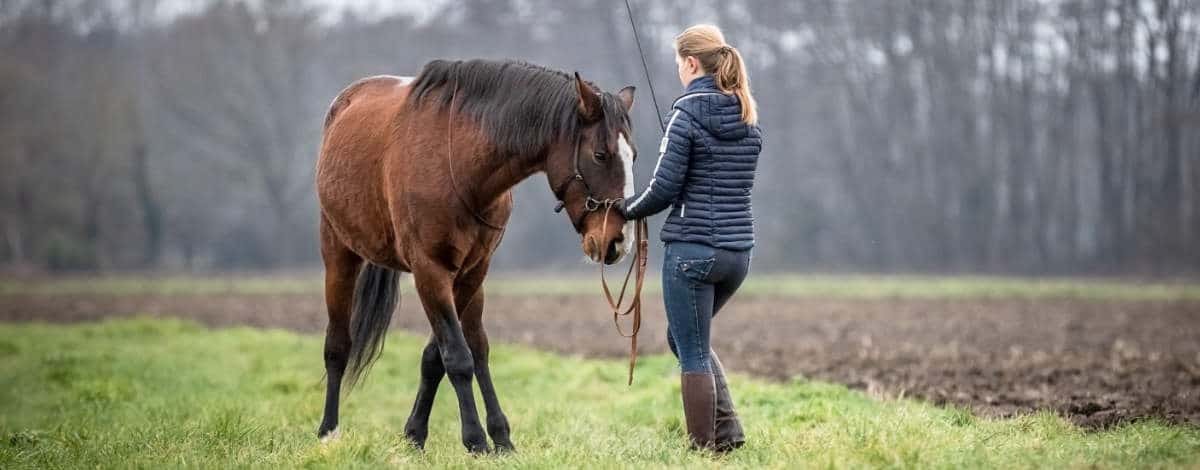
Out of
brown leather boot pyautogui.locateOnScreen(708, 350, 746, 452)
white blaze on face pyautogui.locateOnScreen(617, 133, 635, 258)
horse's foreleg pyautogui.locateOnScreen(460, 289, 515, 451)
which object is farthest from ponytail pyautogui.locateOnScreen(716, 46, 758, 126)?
horse's foreleg pyautogui.locateOnScreen(460, 289, 515, 451)

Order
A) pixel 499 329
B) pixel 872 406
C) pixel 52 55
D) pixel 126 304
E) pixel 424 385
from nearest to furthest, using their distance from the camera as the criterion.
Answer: pixel 424 385, pixel 872 406, pixel 499 329, pixel 126 304, pixel 52 55

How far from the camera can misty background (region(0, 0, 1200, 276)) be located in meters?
35.8

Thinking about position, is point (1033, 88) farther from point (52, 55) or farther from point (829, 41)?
point (52, 55)

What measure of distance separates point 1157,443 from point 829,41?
1372 inches

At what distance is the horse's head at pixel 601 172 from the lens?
5.88 m

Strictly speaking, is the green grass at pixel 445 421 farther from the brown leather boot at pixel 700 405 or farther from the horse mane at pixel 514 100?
the horse mane at pixel 514 100

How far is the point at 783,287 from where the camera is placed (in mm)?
27828

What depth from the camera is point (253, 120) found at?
138 ft

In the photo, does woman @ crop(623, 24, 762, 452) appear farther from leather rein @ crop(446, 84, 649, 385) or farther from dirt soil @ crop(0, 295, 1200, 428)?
dirt soil @ crop(0, 295, 1200, 428)

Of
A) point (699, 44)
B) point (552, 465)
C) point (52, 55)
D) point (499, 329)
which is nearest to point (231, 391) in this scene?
point (552, 465)

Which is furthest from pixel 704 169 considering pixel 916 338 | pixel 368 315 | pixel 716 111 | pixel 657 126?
pixel 657 126

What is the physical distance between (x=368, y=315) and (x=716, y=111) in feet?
10.6

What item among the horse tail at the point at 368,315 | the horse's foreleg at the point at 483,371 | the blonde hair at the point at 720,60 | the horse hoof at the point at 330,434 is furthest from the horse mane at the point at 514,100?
the horse hoof at the point at 330,434

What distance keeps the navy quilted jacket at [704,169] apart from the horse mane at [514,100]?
41 cm
